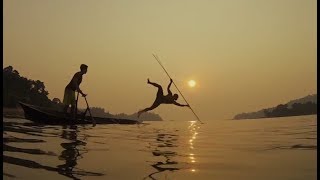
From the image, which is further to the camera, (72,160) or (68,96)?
(68,96)

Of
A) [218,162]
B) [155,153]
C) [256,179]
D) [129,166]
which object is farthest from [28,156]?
[256,179]

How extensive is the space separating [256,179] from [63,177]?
2452 millimetres

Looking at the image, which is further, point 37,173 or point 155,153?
point 155,153

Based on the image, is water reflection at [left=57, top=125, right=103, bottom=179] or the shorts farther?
the shorts

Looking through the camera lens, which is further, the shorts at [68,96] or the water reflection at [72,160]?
the shorts at [68,96]

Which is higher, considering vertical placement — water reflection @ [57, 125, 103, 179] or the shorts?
the shorts

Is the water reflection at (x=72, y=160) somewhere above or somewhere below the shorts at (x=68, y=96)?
below

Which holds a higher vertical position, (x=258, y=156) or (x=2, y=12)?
(x=2, y=12)

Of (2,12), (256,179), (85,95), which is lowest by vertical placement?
(256,179)

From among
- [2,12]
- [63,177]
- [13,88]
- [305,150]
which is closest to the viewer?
[63,177]

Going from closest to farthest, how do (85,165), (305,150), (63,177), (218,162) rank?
(63,177), (85,165), (218,162), (305,150)

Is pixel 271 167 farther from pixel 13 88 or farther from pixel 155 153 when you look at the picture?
pixel 13 88

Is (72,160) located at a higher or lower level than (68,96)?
lower

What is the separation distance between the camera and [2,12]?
10.5 meters
